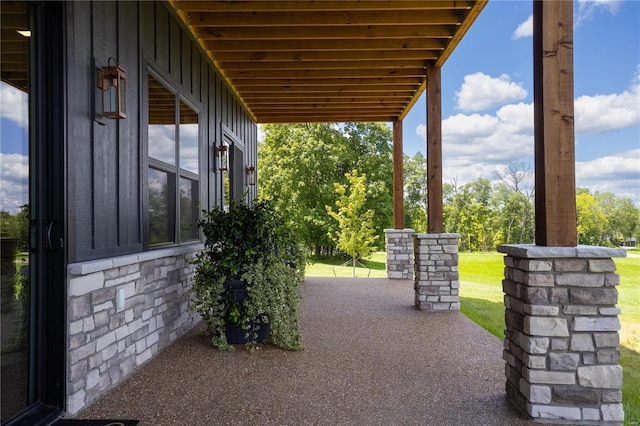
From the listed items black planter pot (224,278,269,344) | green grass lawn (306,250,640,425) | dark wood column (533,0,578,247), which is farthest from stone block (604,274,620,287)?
black planter pot (224,278,269,344)

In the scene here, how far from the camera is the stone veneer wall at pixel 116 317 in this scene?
2.51 metres

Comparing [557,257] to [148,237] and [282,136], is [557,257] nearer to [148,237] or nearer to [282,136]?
[148,237]

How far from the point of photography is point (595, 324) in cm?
239

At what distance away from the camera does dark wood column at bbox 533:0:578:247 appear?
8.13ft

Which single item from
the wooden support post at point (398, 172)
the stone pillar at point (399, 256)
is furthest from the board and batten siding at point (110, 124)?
the stone pillar at point (399, 256)

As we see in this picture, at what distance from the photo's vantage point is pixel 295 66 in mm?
5941

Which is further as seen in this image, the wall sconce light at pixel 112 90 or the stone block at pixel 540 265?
the wall sconce light at pixel 112 90

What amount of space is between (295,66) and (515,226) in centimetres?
1220

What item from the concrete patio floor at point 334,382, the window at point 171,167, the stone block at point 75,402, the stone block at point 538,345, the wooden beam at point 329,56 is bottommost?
the concrete patio floor at point 334,382

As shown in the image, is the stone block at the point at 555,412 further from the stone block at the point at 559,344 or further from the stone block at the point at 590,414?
the stone block at the point at 559,344

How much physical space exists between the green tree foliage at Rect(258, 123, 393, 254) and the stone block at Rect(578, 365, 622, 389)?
42.1ft

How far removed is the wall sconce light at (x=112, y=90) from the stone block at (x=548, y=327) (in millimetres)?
2986

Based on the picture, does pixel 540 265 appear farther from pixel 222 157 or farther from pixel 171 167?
pixel 222 157

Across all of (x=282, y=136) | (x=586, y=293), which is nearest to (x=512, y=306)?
(x=586, y=293)
